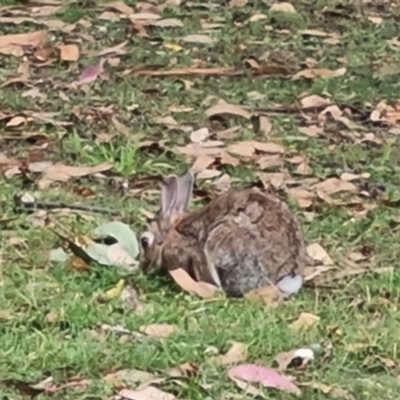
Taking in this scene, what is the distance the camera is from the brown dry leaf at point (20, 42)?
9.11 m

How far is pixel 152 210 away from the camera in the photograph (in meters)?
6.51

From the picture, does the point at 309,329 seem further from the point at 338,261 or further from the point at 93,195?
the point at 93,195

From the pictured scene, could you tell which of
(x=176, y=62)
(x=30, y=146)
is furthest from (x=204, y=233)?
(x=176, y=62)

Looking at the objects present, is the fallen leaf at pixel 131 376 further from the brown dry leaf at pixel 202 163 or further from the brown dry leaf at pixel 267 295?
the brown dry leaf at pixel 202 163

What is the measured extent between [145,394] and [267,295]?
1.05m

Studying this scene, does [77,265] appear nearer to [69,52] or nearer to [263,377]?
[263,377]

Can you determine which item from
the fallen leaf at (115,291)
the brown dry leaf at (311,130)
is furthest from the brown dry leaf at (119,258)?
the brown dry leaf at (311,130)

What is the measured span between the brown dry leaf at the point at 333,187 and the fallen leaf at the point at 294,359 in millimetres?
2081

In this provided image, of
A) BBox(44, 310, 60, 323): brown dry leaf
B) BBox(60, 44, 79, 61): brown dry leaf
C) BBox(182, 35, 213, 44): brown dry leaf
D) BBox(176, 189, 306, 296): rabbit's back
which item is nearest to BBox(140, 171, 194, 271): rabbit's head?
BBox(176, 189, 306, 296): rabbit's back

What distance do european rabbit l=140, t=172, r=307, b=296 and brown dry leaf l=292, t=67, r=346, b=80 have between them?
318 cm

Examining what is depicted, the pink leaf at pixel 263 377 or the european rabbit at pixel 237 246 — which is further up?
the pink leaf at pixel 263 377

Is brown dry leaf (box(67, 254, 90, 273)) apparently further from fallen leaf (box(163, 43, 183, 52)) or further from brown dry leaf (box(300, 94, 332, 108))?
fallen leaf (box(163, 43, 183, 52))

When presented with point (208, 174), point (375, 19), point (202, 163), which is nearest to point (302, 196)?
point (208, 174)

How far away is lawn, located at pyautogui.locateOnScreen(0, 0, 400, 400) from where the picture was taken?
15.6 feet
